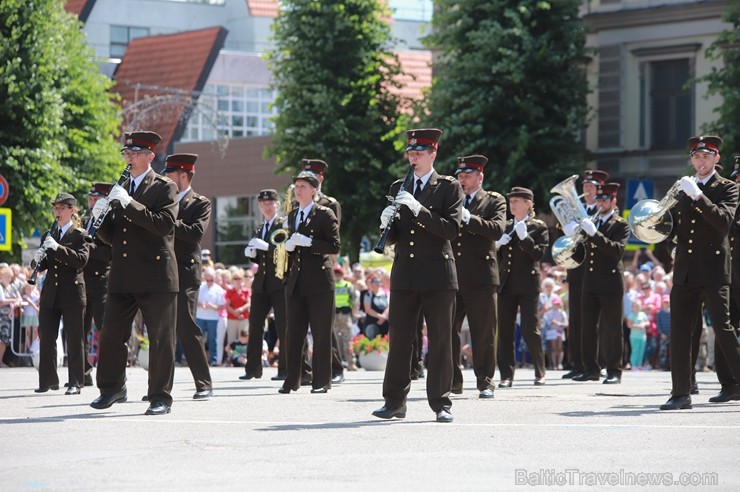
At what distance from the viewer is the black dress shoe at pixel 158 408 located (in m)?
13.7

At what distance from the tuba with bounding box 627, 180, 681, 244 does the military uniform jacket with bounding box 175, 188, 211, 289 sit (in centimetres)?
413

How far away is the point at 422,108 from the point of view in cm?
3991

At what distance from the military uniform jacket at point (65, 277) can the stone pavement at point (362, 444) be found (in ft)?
3.45

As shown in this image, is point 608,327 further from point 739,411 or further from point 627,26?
point 627,26

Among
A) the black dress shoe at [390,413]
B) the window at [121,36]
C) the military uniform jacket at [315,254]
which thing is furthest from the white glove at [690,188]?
the window at [121,36]

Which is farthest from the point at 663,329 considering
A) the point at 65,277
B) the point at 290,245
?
the point at 65,277

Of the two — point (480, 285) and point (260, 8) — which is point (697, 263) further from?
point (260, 8)

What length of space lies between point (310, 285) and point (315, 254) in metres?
0.33

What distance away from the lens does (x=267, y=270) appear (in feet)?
64.8

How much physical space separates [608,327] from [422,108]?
21049 mm

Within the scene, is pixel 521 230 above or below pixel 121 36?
below

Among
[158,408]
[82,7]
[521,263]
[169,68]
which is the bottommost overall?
[158,408]

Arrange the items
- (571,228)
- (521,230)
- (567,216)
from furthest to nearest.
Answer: (567,216)
(571,228)
(521,230)

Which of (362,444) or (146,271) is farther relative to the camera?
(146,271)
